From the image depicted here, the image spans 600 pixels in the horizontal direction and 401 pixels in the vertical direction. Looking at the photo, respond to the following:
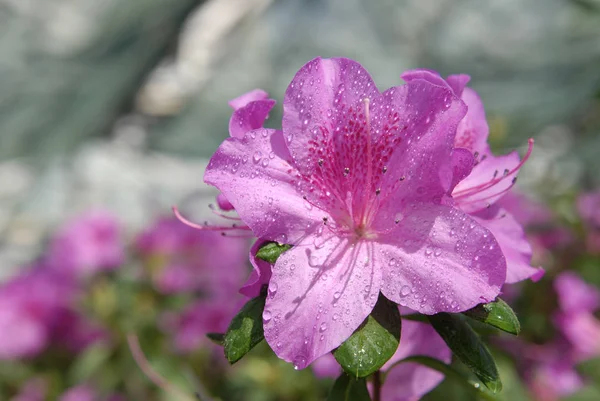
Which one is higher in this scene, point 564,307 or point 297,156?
point 297,156

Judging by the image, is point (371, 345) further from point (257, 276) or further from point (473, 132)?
point (473, 132)

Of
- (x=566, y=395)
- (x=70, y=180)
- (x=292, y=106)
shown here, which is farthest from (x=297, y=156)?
(x=70, y=180)

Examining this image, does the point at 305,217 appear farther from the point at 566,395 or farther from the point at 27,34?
the point at 27,34

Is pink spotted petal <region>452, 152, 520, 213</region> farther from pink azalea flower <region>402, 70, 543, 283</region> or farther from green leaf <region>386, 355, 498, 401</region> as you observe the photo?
green leaf <region>386, 355, 498, 401</region>

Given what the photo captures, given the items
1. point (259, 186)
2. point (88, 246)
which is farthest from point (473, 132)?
point (88, 246)

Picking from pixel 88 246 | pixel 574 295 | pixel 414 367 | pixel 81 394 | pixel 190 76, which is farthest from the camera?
pixel 190 76

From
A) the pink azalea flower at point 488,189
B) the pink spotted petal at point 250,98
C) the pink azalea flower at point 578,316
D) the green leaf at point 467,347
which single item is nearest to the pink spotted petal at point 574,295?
the pink azalea flower at point 578,316

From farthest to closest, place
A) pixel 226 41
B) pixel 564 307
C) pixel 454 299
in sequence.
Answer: pixel 226 41, pixel 564 307, pixel 454 299
